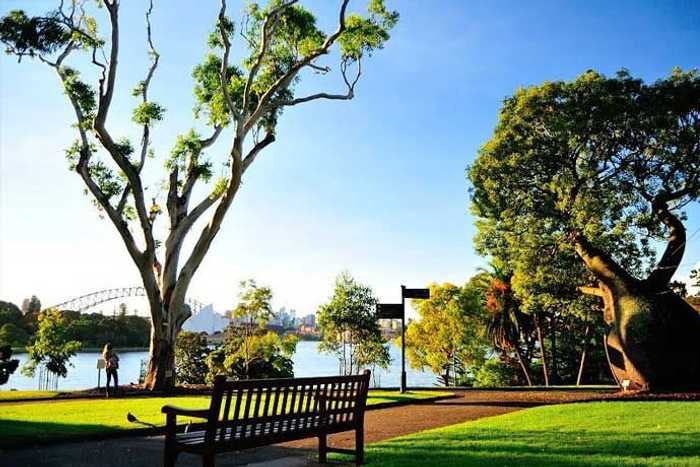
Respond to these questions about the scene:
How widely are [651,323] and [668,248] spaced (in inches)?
130

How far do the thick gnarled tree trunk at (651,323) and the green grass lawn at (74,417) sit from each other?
8.62 m

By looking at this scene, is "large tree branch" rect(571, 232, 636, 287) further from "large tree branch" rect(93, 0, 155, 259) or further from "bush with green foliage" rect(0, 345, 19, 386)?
"bush with green foliage" rect(0, 345, 19, 386)

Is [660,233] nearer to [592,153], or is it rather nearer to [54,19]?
[592,153]

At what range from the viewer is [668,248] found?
20.6 metres

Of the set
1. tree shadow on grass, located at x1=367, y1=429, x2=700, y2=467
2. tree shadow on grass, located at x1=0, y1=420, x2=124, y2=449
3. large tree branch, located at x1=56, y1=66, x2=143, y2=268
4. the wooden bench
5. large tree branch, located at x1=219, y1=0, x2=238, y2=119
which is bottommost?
tree shadow on grass, located at x1=367, y1=429, x2=700, y2=467

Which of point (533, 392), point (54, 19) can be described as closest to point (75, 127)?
point (54, 19)

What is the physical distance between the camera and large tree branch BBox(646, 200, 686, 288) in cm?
2005

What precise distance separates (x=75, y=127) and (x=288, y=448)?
16.0 metres

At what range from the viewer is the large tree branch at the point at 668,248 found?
Answer: 2005 centimetres

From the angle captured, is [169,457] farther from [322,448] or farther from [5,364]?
[5,364]

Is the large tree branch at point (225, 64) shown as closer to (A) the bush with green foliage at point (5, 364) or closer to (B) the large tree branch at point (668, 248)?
(A) the bush with green foliage at point (5, 364)

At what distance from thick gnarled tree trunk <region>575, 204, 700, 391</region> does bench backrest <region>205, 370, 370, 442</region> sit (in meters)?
13.9

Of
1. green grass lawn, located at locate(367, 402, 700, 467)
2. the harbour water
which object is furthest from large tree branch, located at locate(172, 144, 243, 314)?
green grass lawn, located at locate(367, 402, 700, 467)

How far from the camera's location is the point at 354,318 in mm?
22859
